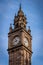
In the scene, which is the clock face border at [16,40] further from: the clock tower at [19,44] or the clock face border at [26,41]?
the clock face border at [26,41]

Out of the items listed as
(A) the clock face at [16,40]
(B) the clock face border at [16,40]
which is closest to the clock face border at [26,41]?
(B) the clock face border at [16,40]

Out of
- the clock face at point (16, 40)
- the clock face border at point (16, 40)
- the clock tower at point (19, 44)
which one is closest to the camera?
the clock tower at point (19, 44)

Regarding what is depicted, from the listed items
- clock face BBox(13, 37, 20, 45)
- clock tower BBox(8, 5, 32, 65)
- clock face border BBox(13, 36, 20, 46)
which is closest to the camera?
clock tower BBox(8, 5, 32, 65)

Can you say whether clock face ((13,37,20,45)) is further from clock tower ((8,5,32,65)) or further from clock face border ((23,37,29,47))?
clock face border ((23,37,29,47))

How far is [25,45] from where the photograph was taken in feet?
186

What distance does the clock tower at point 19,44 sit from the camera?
55.5 meters

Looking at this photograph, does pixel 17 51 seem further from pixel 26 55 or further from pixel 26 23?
pixel 26 23

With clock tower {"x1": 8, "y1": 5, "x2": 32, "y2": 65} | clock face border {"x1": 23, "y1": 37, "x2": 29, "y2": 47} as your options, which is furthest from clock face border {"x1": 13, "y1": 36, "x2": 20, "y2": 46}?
clock face border {"x1": 23, "y1": 37, "x2": 29, "y2": 47}

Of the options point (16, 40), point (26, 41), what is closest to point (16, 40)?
point (16, 40)

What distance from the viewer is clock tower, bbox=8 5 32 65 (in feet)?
182

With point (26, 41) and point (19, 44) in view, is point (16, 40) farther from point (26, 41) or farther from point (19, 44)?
point (26, 41)

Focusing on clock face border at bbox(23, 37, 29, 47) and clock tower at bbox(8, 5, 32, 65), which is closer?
clock tower at bbox(8, 5, 32, 65)

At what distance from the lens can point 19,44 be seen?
56.2 metres

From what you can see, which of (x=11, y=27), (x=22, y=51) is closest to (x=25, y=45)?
(x=22, y=51)
